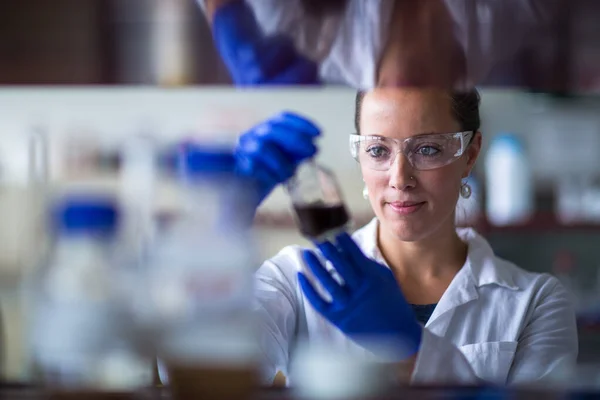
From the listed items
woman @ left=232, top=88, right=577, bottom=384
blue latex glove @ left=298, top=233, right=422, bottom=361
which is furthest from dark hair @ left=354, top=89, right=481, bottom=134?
blue latex glove @ left=298, top=233, right=422, bottom=361

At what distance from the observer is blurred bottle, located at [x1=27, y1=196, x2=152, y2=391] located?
1.79ft

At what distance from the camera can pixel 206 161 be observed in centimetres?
55

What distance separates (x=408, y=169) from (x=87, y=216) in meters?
0.65

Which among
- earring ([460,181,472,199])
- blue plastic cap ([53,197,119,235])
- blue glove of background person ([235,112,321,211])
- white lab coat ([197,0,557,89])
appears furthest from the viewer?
earring ([460,181,472,199])

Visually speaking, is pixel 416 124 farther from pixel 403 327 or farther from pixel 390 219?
pixel 403 327

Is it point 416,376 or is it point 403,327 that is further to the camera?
point 403,327

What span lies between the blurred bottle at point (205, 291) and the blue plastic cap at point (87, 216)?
0.05 m

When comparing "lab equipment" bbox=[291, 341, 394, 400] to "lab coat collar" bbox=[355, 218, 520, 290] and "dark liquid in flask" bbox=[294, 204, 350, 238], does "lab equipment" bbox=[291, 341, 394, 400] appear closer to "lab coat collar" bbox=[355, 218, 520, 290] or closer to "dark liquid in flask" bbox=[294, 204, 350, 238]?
"dark liquid in flask" bbox=[294, 204, 350, 238]

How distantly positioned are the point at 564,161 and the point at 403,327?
93.0 inches

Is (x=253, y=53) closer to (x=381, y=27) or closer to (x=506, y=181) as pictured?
(x=381, y=27)

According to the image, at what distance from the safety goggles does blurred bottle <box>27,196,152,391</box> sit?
24.2 inches

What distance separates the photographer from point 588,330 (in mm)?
2744

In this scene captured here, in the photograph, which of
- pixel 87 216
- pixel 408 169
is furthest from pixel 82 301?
pixel 408 169

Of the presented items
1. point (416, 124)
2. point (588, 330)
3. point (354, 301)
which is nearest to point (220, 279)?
point (354, 301)
